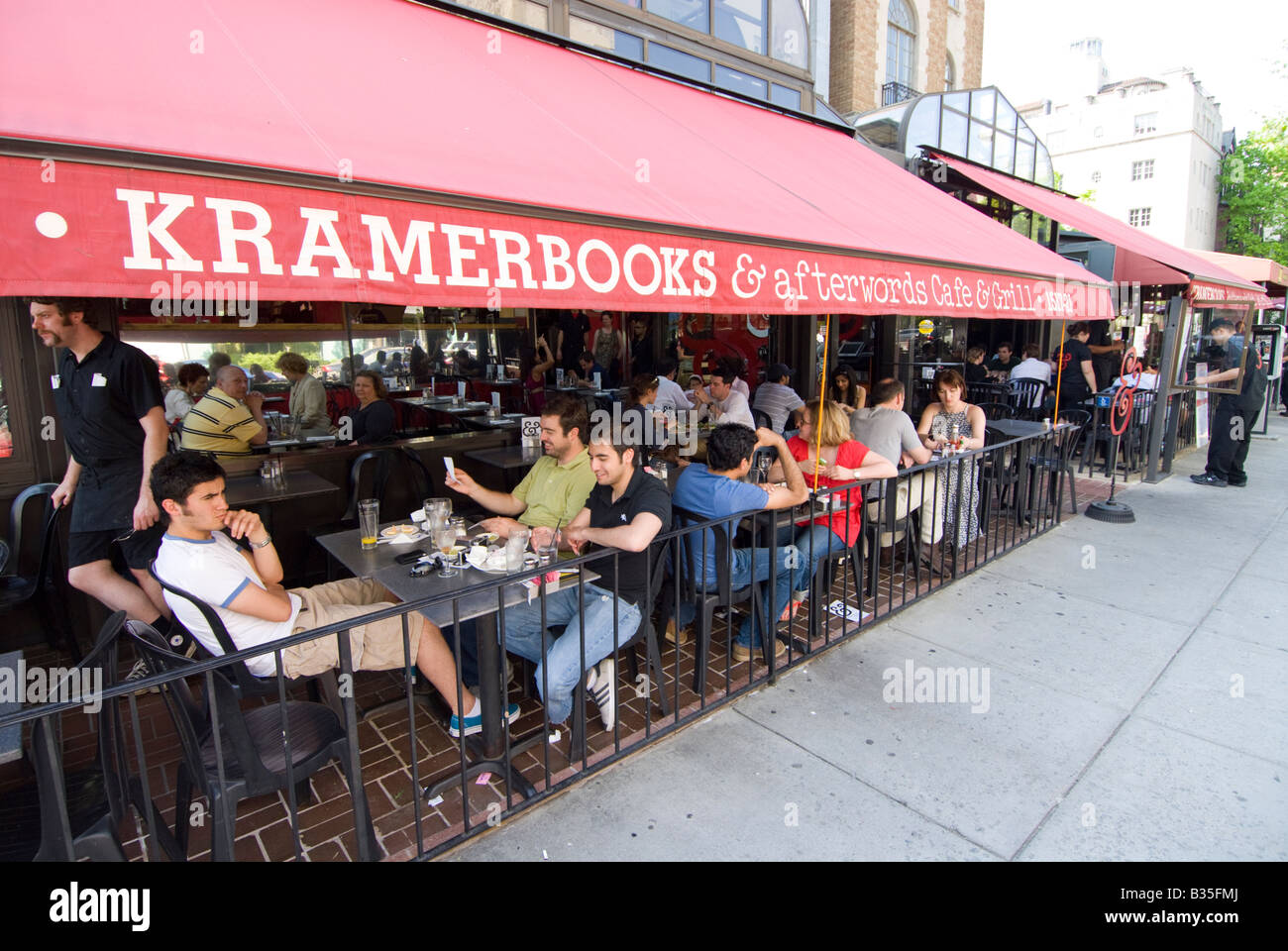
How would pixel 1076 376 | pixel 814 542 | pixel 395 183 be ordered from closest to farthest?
pixel 395 183 → pixel 814 542 → pixel 1076 376

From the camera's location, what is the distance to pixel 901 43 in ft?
53.8

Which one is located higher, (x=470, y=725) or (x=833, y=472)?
(x=833, y=472)

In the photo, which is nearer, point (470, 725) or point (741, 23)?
point (470, 725)

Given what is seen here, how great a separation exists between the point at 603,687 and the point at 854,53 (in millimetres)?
15884

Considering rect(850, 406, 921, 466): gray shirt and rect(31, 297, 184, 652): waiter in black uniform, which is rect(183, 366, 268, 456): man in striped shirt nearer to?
rect(31, 297, 184, 652): waiter in black uniform

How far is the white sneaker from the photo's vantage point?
134 inches

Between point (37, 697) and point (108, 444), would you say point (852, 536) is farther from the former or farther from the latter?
point (37, 697)

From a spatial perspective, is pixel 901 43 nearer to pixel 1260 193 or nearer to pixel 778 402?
pixel 778 402

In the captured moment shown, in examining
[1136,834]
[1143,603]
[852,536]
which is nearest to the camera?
[1136,834]

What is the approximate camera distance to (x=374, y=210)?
2.19m

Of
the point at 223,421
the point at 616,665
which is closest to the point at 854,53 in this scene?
the point at 223,421

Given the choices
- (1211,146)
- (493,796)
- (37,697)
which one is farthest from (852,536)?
(1211,146)

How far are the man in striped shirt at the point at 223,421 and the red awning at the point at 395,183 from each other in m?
2.46
